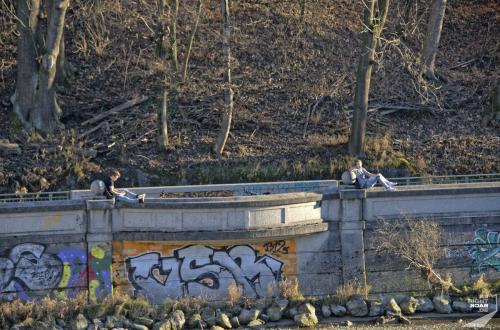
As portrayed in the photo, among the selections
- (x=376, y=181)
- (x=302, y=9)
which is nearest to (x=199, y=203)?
(x=376, y=181)

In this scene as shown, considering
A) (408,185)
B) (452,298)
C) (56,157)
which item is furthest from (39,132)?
(452,298)

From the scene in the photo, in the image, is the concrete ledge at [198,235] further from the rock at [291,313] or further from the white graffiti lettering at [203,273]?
the rock at [291,313]

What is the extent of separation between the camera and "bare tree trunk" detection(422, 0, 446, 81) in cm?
3195

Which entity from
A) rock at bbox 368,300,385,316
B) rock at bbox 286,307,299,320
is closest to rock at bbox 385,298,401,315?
rock at bbox 368,300,385,316

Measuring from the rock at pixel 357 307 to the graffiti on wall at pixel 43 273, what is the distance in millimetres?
5340

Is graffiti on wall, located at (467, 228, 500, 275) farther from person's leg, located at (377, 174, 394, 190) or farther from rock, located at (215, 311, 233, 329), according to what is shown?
rock, located at (215, 311, 233, 329)

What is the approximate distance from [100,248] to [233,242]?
9.67 feet

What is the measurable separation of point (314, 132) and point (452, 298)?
26.2 ft

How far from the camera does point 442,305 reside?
72.9ft

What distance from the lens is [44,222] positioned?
21.7 metres

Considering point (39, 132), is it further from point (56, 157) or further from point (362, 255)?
point (362, 255)

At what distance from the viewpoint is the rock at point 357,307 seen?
21875 mm

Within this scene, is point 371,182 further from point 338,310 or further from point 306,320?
point 306,320

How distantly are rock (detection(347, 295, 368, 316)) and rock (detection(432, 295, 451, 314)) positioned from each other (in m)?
1.65
